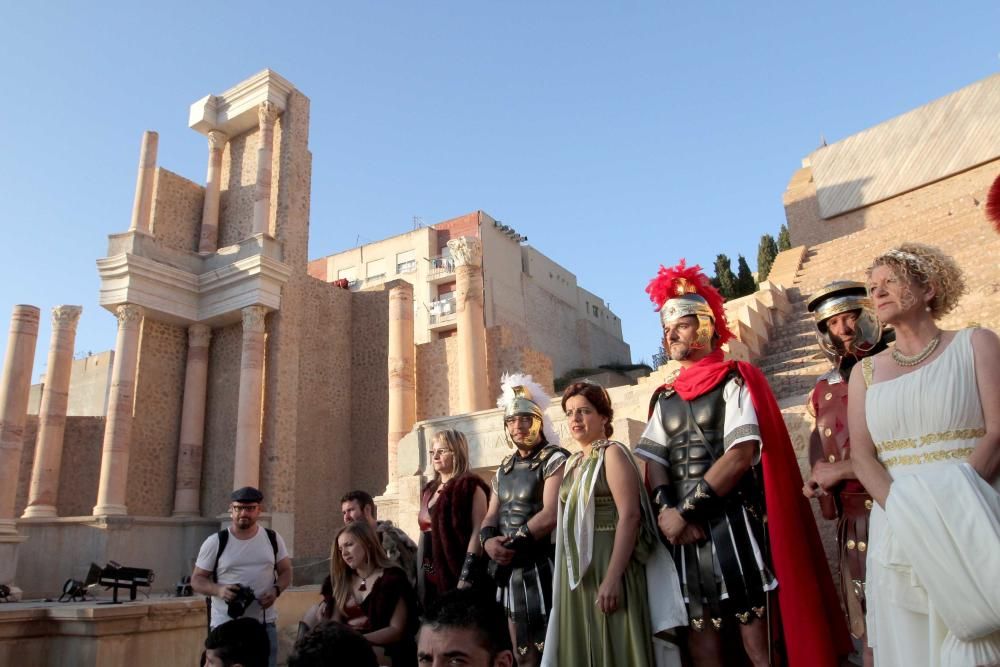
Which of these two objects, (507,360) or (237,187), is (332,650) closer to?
(507,360)

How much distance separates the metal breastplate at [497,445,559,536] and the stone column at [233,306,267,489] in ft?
47.9

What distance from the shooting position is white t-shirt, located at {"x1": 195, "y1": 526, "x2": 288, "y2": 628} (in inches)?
186

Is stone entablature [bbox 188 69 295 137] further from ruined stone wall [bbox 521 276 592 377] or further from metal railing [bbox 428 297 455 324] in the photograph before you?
ruined stone wall [bbox 521 276 592 377]

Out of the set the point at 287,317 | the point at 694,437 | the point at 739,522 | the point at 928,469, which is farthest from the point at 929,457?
the point at 287,317

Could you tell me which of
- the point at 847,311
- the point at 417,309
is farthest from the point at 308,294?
the point at 847,311

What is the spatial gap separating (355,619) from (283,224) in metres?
17.7

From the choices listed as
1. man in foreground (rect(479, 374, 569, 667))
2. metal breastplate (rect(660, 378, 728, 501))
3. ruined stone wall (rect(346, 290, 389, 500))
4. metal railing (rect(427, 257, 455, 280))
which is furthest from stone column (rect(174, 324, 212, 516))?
metal breastplate (rect(660, 378, 728, 501))

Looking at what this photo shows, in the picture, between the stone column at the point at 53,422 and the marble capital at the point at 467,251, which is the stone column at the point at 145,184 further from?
the marble capital at the point at 467,251

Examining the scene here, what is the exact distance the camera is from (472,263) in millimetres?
16891

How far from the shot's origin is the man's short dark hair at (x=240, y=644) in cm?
288

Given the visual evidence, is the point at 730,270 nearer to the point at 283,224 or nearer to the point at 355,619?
the point at 283,224

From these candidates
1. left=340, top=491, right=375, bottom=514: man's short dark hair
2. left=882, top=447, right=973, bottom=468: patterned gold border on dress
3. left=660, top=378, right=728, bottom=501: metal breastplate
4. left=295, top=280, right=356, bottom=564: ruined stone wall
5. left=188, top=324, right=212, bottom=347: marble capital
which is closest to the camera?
left=882, top=447, right=973, bottom=468: patterned gold border on dress

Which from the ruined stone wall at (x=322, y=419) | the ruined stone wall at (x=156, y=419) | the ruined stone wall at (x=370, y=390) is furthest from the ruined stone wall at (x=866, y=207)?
the ruined stone wall at (x=156, y=419)

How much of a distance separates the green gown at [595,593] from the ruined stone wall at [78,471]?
63.2 feet
